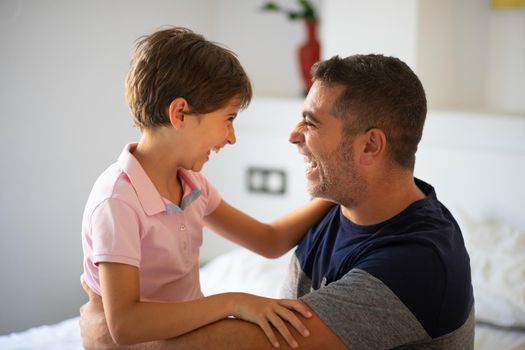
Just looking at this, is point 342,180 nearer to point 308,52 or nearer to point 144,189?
point 144,189

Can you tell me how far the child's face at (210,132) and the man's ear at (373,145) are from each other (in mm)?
269

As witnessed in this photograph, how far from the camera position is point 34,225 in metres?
2.63

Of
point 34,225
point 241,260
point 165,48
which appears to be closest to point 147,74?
point 165,48

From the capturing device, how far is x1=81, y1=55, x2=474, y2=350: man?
4.53 feet

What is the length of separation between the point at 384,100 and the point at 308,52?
1565 millimetres

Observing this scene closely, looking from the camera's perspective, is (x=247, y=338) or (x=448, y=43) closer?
(x=247, y=338)

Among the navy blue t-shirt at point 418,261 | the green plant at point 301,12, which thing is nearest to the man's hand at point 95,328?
the navy blue t-shirt at point 418,261

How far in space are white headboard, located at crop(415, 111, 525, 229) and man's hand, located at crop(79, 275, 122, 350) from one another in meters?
1.36

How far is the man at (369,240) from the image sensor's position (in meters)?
1.38

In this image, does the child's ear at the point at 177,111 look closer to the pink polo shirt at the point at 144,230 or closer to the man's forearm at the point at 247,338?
the pink polo shirt at the point at 144,230

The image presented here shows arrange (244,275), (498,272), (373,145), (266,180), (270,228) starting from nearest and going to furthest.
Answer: (373,145)
(270,228)
(498,272)
(244,275)
(266,180)

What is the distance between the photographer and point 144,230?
1464mm

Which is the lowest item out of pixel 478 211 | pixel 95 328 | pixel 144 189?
pixel 478 211

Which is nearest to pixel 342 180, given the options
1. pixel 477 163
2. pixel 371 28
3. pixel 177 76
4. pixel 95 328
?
pixel 177 76
